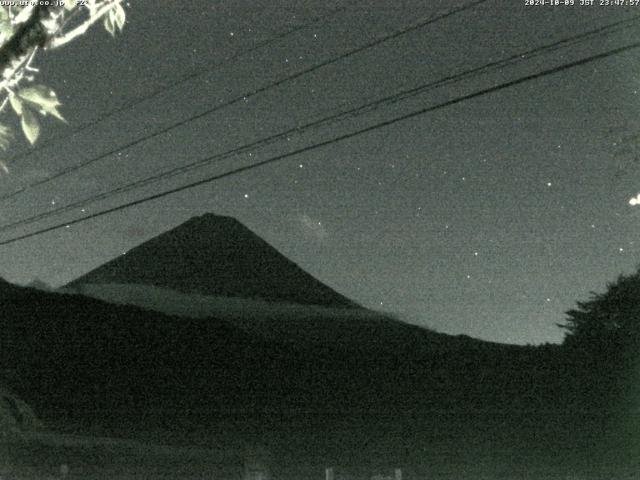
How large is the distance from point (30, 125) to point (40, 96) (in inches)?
3.5

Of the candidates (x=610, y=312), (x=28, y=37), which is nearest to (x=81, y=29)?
(x=28, y=37)

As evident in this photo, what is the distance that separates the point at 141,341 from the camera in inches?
848

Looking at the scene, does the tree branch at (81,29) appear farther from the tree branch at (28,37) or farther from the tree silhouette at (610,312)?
the tree silhouette at (610,312)

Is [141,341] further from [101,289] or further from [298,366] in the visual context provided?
[101,289]

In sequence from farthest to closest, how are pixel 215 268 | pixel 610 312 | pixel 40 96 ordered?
pixel 215 268 → pixel 610 312 → pixel 40 96

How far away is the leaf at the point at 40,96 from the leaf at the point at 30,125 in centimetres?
5

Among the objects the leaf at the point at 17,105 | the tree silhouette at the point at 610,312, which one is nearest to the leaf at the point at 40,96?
the leaf at the point at 17,105

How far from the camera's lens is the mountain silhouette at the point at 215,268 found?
37406mm

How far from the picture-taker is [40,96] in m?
2.06

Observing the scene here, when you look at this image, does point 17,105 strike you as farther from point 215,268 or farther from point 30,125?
point 215,268

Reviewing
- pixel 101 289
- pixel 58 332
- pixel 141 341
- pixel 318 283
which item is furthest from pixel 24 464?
Answer: pixel 318 283

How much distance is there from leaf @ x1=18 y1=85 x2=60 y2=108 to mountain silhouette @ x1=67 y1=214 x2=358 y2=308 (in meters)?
32.1

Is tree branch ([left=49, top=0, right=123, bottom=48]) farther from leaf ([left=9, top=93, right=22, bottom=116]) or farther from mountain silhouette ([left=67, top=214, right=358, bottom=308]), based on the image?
mountain silhouette ([left=67, top=214, right=358, bottom=308])

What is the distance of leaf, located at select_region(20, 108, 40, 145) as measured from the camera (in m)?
2.08
